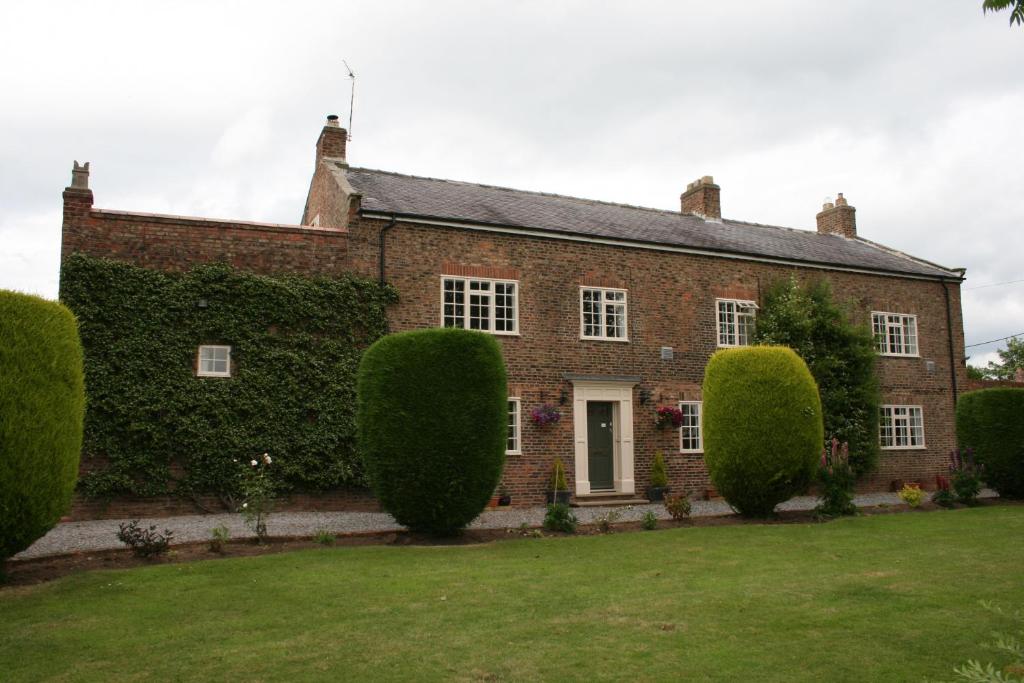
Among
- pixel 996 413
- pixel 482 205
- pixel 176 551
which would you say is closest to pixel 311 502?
pixel 176 551

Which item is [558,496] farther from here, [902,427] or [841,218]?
[841,218]

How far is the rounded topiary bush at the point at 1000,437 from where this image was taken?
60.4 feet

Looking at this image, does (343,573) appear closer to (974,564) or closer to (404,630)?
(404,630)

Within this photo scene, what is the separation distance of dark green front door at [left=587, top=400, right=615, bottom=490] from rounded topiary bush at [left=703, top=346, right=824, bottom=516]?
4283 mm

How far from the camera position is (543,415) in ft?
60.3

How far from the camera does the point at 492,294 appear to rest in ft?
61.2

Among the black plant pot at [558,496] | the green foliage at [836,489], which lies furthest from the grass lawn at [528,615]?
the black plant pot at [558,496]

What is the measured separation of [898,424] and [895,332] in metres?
2.81

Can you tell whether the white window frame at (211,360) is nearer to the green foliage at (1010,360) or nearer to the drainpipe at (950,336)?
the drainpipe at (950,336)

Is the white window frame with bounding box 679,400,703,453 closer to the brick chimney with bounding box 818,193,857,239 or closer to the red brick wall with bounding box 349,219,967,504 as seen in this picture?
the red brick wall with bounding box 349,219,967,504

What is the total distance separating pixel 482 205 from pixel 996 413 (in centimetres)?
1334

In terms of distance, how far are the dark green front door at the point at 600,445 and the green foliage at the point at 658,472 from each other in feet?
3.23

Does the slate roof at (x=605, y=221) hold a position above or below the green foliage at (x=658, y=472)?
above

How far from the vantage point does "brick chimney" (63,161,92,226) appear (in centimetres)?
1566
